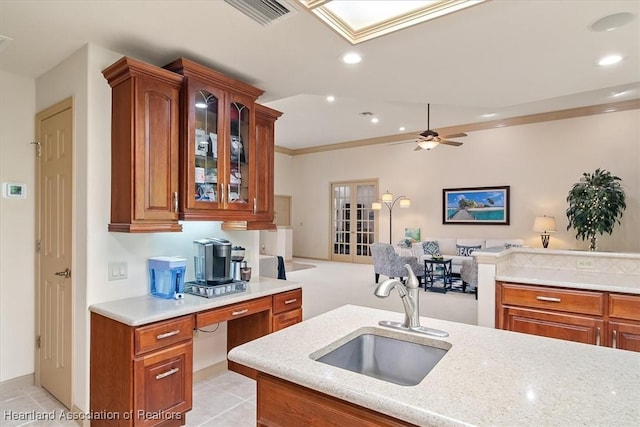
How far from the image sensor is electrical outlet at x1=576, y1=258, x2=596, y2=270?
2930 mm

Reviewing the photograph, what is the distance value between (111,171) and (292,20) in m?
1.56

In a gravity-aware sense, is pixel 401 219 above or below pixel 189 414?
above

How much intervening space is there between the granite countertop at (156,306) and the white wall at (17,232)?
112 centimetres

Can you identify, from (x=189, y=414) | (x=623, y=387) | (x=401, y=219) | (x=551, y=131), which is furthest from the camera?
(x=401, y=219)

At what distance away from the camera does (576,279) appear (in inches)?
101

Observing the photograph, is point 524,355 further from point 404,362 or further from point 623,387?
point 404,362

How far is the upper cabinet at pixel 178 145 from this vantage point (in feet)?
7.30

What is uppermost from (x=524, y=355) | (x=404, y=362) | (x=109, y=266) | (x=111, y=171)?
(x=111, y=171)

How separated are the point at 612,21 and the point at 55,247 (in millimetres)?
4011

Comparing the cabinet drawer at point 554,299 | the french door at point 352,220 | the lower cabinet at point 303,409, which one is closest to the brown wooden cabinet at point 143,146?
the lower cabinet at point 303,409

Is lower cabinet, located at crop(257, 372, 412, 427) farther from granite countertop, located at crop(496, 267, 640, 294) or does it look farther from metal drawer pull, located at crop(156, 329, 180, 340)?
granite countertop, located at crop(496, 267, 640, 294)

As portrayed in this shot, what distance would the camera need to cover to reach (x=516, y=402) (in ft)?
3.08

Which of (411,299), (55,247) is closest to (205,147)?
(55,247)

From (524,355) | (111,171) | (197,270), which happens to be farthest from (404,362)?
(111,171)
